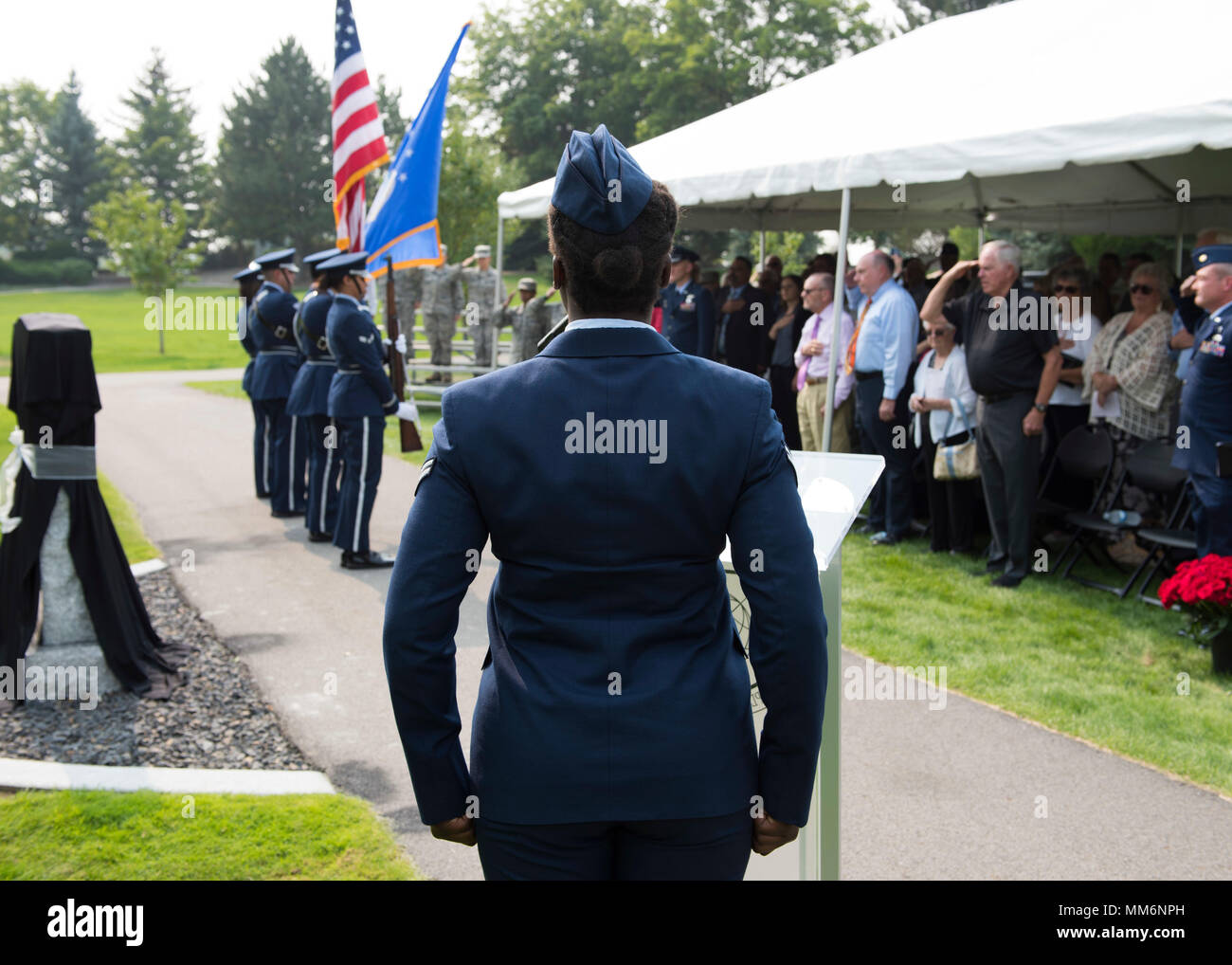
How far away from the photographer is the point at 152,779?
454 centimetres

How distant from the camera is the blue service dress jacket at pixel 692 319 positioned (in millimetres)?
11758

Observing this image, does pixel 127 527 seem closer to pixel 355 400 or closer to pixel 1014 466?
pixel 355 400

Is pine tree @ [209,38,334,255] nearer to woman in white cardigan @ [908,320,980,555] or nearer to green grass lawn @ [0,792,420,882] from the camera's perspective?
woman in white cardigan @ [908,320,980,555]

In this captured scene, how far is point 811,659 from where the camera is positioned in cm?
196

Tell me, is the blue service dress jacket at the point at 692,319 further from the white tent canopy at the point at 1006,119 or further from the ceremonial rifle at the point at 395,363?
the ceremonial rifle at the point at 395,363

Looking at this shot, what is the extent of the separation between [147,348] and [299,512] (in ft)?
84.4

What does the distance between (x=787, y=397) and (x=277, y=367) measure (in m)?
5.02

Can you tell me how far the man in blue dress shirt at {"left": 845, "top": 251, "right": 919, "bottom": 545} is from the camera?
28.8 ft

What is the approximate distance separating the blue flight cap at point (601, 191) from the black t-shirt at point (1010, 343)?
19.8 feet

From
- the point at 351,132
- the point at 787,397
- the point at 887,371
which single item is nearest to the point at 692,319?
the point at 787,397

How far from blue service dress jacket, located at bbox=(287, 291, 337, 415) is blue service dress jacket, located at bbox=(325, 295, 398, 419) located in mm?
416

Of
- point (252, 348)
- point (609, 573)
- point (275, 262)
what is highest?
point (275, 262)

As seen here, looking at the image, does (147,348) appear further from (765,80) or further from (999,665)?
(765,80)

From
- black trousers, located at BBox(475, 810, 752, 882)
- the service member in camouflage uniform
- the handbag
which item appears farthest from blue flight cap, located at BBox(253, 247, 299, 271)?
black trousers, located at BBox(475, 810, 752, 882)
